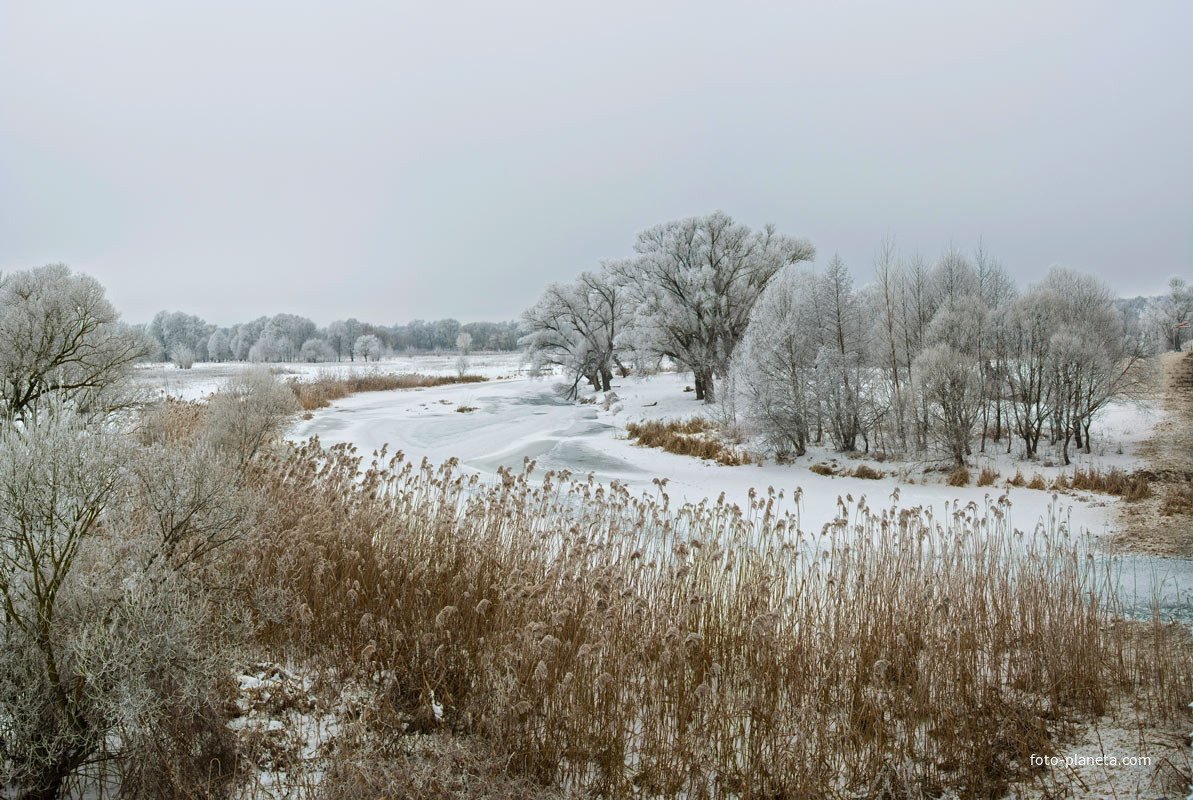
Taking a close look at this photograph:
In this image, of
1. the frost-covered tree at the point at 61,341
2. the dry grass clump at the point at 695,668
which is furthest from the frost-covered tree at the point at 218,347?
the dry grass clump at the point at 695,668

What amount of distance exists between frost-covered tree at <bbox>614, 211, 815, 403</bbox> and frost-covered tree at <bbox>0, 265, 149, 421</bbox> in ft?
66.9

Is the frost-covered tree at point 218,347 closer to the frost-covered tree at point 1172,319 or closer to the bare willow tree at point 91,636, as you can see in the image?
the bare willow tree at point 91,636

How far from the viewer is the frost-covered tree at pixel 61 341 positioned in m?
7.62

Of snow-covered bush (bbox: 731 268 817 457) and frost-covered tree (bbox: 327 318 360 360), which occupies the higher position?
frost-covered tree (bbox: 327 318 360 360)

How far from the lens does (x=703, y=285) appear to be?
86.0ft

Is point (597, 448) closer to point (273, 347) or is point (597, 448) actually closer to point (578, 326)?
point (578, 326)

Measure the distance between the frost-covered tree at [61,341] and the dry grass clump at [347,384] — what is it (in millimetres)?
14074

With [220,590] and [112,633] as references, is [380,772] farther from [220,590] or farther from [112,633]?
[220,590]

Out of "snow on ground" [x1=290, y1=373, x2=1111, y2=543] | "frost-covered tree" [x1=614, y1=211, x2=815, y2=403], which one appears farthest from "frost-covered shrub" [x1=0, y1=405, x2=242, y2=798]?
"frost-covered tree" [x1=614, y1=211, x2=815, y2=403]

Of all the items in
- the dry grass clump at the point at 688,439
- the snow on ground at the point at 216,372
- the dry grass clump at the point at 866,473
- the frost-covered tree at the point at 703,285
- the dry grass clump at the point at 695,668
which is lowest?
the dry grass clump at the point at 866,473

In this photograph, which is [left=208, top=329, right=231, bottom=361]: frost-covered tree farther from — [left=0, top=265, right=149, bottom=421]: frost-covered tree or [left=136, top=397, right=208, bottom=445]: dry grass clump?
[left=0, top=265, right=149, bottom=421]: frost-covered tree

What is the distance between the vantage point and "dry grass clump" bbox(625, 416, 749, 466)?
1590cm

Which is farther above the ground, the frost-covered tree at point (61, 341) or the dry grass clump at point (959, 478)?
the frost-covered tree at point (61, 341)

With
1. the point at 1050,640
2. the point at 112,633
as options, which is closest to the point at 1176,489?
the point at 1050,640
